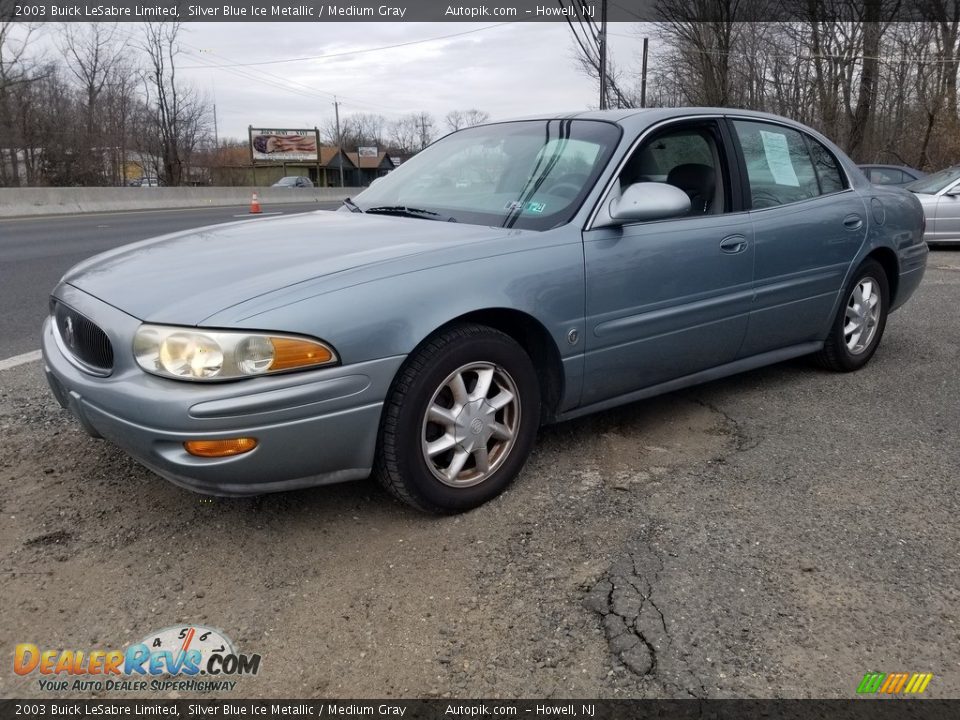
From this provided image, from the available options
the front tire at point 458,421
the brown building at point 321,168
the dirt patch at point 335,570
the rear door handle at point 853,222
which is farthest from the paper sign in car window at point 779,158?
the brown building at point 321,168

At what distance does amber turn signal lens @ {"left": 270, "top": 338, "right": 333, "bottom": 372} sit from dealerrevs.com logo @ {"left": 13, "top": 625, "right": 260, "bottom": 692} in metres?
0.79

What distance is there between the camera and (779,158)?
4.10 metres

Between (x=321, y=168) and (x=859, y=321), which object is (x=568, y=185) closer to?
(x=859, y=321)

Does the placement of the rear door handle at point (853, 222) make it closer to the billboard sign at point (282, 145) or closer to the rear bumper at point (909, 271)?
the rear bumper at point (909, 271)

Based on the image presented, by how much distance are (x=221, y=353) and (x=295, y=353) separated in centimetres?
21

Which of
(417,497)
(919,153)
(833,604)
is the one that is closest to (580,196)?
(417,497)

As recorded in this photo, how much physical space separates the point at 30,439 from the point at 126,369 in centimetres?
138

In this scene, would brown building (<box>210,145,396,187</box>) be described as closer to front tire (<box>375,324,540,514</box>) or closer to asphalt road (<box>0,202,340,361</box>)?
asphalt road (<box>0,202,340,361</box>)

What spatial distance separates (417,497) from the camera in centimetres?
265

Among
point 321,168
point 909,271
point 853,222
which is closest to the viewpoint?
point 853,222

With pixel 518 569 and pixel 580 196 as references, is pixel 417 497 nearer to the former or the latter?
pixel 518 569

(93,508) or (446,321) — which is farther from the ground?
(446,321)

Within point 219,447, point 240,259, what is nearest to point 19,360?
point 240,259

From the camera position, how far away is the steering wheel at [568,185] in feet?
10.6
